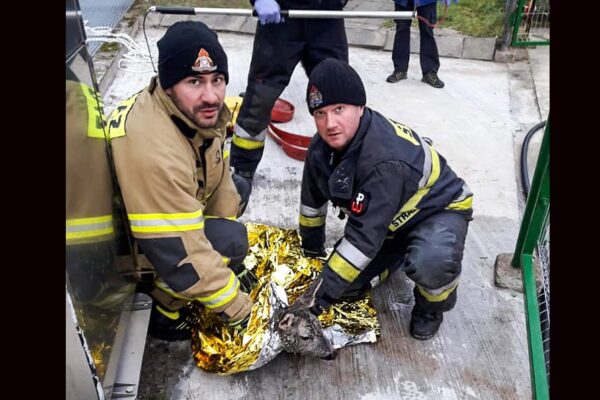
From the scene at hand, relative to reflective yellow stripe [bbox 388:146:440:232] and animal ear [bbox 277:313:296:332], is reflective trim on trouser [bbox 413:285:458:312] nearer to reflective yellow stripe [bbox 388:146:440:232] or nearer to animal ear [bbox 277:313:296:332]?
reflective yellow stripe [bbox 388:146:440:232]

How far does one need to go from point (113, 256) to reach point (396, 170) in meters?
1.10

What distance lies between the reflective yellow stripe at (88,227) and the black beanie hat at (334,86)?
90 centimetres

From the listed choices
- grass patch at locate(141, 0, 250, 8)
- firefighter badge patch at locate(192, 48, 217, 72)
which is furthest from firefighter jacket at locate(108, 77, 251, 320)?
grass patch at locate(141, 0, 250, 8)

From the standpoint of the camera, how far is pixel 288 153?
4008mm

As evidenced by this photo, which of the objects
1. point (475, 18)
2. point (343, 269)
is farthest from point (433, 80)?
point (343, 269)

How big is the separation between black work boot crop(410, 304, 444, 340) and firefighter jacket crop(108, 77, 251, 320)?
88 centimetres

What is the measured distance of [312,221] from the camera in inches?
108

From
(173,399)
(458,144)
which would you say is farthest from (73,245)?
(458,144)

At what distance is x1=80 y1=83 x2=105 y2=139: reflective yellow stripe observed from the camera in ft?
5.78

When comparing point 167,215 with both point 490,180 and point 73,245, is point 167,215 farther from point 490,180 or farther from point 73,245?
point 490,180

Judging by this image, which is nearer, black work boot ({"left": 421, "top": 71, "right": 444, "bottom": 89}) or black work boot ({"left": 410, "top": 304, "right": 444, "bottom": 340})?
black work boot ({"left": 410, "top": 304, "right": 444, "bottom": 340})

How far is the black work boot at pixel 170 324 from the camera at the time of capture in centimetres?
241

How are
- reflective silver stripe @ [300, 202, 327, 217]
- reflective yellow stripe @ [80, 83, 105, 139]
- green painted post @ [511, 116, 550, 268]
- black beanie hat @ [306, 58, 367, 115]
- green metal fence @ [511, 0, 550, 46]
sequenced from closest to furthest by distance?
1. reflective yellow stripe @ [80, 83, 105, 139]
2. black beanie hat @ [306, 58, 367, 115]
3. green painted post @ [511, 116, 550, 268]
4. reflective silver stripe @ [300, 202, 327, 217]
5. green metal fence @ [511, 0, 550, 46]

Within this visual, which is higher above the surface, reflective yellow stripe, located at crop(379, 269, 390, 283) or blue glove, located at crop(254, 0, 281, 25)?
blue glove, located at crop(254, 0, 281, 25)
